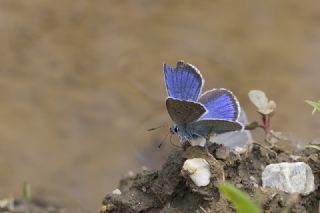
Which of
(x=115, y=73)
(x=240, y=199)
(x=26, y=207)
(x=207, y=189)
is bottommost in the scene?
(x=240, y=199)

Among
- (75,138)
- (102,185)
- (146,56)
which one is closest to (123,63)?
(146,56)

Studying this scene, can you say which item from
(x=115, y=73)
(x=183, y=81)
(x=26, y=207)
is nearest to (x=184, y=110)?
(x=183, y=81)

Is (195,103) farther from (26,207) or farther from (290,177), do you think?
(26,207)

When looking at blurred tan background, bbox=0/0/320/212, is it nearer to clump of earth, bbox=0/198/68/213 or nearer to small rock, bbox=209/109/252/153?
clump of earth, bbox=0/198/68/213

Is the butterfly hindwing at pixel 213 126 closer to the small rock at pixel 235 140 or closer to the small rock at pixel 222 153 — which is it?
the small rock at pixel 222 153

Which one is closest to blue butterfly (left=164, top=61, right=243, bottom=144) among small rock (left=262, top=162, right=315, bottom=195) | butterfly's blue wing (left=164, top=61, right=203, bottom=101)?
butterfly's blue wing (left=164, top=61, right=203, bottom=101)

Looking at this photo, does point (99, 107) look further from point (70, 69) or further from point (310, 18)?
point (310, 18)

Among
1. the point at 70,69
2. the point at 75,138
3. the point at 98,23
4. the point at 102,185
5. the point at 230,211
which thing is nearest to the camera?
the point at 230,211
